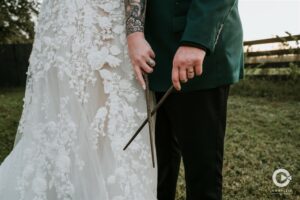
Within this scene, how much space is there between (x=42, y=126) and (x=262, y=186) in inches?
72.9

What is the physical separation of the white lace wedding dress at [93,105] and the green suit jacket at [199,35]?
0.19 metres

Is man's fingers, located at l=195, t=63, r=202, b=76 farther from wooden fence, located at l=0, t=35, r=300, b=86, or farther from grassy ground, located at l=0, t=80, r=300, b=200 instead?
wooden fence, located at l=0, t=35, r=300, b=86

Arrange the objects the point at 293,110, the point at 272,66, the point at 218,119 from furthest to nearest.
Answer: the point at 272,66
the point at 293,110
the point at 218,119

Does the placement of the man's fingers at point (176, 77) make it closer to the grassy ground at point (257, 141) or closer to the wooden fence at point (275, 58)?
the grassy ground at point (257, 141)

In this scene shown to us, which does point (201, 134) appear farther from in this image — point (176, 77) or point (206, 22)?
point (206, 22)

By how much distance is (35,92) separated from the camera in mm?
1986

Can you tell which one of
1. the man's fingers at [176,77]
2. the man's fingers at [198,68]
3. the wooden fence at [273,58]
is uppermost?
the man's fingers at [198,68]

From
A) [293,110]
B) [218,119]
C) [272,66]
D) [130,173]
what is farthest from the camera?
[272,66]

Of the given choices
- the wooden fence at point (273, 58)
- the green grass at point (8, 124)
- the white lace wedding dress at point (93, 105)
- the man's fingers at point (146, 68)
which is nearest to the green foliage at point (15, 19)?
the green grass at point (8, 124)

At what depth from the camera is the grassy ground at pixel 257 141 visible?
3.14 metres

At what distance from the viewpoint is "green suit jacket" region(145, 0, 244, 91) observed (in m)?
1.37

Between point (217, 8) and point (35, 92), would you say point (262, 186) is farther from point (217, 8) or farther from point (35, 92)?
point (217, 8)

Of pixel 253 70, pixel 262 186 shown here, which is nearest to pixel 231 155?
pixel 262 186

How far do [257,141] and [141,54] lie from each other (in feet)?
10.7
